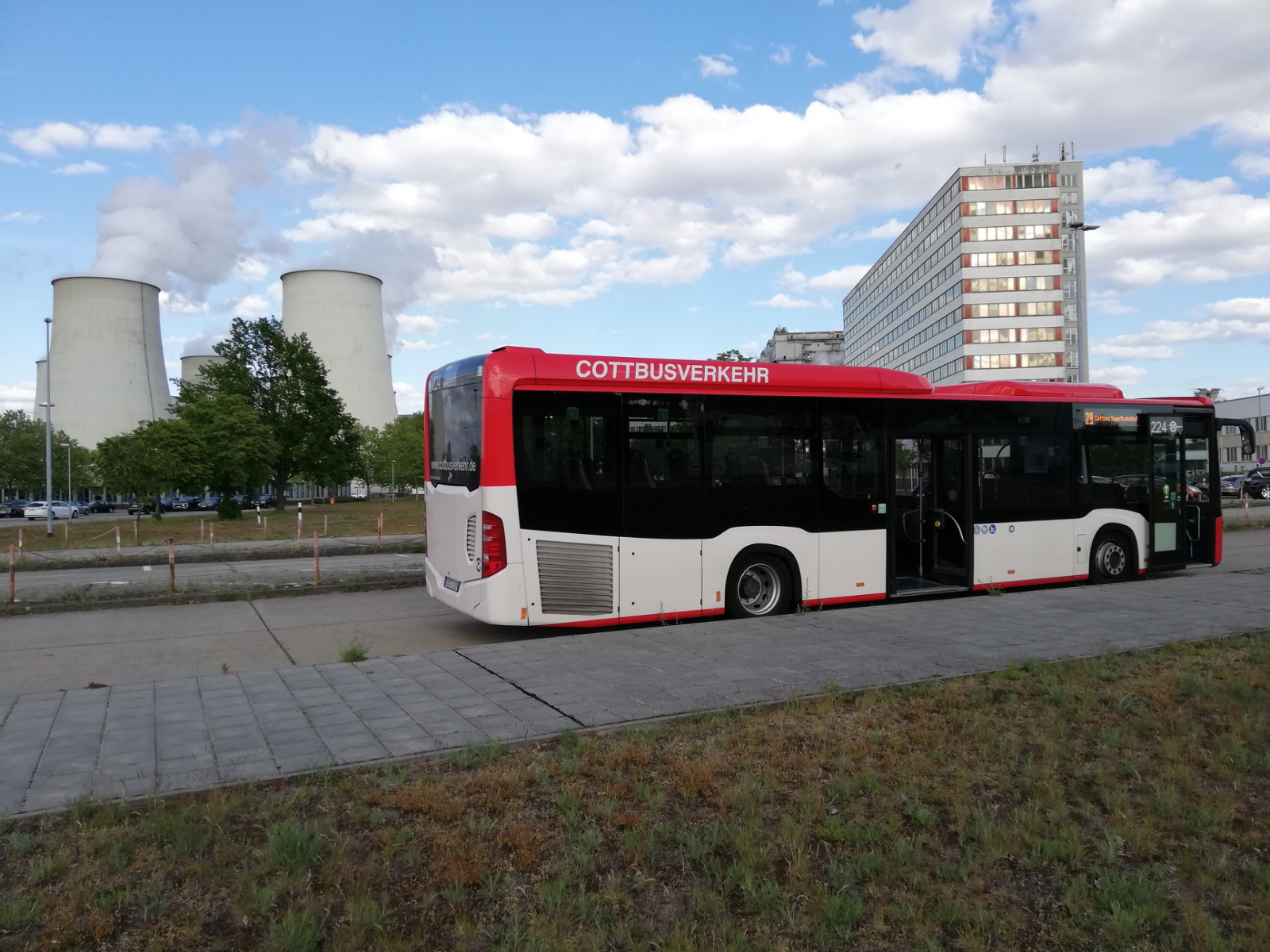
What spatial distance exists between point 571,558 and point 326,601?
574 centimetres

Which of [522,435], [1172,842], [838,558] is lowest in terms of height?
[1172,842]

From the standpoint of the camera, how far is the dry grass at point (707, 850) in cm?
347

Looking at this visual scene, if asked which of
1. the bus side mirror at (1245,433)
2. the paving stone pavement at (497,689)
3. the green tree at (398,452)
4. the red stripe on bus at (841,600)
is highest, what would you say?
the green tree at (398,452)

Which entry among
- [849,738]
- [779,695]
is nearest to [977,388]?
[779,695]

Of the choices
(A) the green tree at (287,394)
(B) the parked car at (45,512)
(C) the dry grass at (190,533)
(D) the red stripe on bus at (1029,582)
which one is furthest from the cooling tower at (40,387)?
(D) the red stripe on bus at (1029,582)

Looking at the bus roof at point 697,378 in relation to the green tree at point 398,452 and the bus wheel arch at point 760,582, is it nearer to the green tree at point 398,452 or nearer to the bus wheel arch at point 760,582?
the bus wheel arch at point 760,582

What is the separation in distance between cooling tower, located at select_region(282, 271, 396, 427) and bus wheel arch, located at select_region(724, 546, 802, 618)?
70025mm

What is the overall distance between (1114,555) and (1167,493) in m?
1.64

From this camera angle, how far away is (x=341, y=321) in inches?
3132

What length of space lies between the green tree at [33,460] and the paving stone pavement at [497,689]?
76.6m

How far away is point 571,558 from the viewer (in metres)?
9.66

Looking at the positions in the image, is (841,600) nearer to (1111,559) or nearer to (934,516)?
(934,516)

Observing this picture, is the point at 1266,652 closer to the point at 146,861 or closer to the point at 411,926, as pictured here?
the point at 411,926

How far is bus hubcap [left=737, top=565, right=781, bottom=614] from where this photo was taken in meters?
10.7
